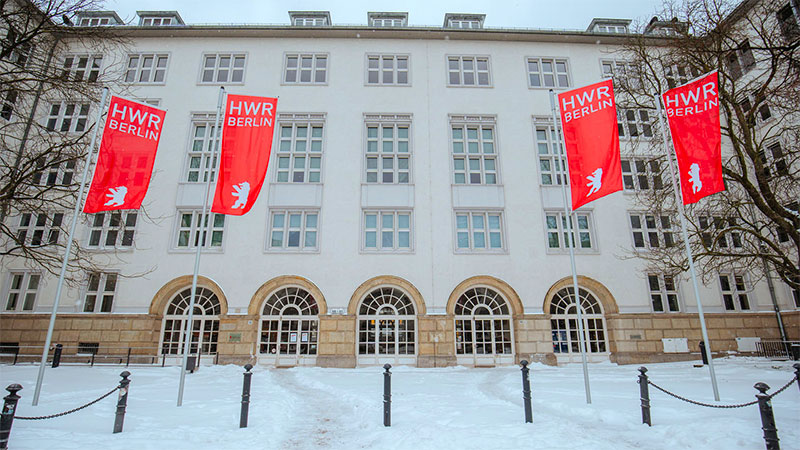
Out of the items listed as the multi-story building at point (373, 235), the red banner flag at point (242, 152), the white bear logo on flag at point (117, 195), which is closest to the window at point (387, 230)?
the multi-story building at point (373, 235)

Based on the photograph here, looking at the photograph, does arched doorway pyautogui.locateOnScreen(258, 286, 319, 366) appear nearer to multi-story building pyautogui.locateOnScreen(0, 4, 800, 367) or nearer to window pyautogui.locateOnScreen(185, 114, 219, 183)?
multi-story building pyautogui.locateOnScreen(0, 4, 800, 367)

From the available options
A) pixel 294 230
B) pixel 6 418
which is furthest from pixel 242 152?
pixel 294 230

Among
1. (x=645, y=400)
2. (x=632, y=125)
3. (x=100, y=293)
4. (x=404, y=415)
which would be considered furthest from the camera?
(x=632, y=125)

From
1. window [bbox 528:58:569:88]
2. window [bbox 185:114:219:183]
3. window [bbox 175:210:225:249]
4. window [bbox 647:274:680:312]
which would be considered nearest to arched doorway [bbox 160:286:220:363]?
window [bbox 175:210:225:249]

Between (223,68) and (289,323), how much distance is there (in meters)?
13.8

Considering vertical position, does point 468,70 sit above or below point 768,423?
above

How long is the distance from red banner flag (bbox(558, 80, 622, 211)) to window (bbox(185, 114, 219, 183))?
1611 cm

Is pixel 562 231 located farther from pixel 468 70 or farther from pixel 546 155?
pixel 468 70

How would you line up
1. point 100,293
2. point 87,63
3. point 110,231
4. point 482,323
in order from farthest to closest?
point 87,63
point 110,231
point 482,323
point 100,293

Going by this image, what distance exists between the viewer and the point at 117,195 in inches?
420

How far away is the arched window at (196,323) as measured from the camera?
18.5 metres

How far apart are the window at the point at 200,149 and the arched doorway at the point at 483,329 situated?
13.5 meters

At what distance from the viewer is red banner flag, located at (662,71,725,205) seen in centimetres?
1027

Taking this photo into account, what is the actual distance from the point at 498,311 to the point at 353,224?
7.76m
